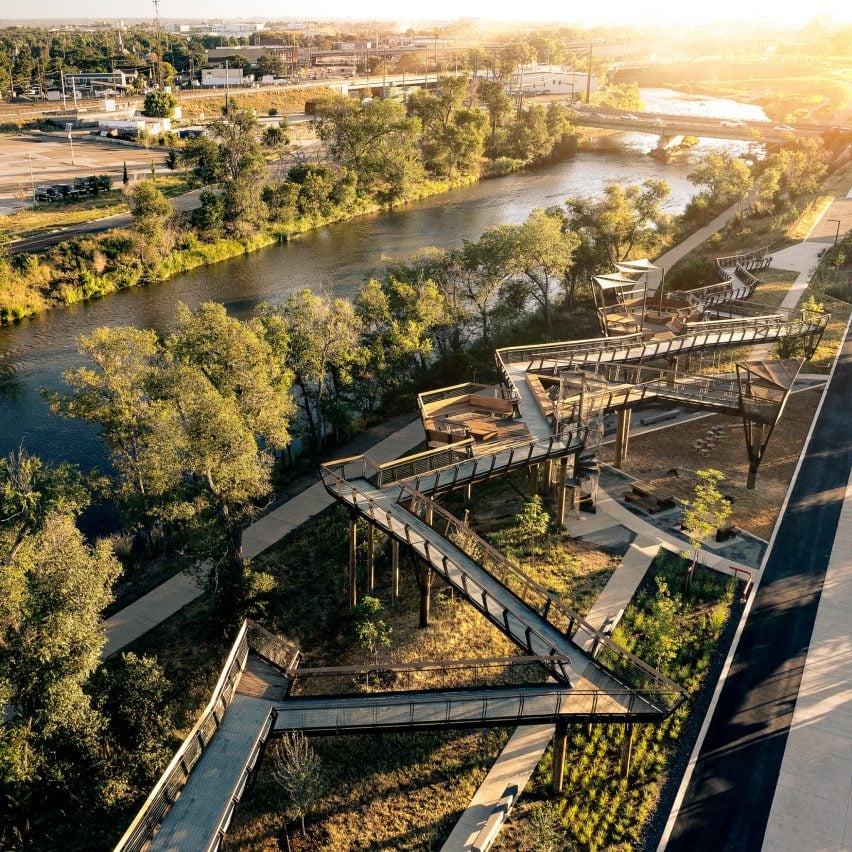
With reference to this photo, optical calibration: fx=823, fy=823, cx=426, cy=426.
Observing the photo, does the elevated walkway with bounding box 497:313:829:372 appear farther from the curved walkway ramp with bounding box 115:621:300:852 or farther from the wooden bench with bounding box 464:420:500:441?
the curved walkway ramp with bounding box 115:621:300:852

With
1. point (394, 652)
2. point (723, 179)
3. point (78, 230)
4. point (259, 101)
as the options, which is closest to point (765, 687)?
point (394, 652)

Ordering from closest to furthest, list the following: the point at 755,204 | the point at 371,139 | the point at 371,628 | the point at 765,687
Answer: the point at 765,687 < the point at 371,628 < the point at 755,204 < the point at 371,139

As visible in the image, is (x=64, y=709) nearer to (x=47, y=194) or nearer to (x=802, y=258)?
(x=802, y=258)

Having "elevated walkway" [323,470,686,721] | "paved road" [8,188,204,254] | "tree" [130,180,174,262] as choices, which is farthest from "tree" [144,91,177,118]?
"elevated walkway" [323,470,686,721]

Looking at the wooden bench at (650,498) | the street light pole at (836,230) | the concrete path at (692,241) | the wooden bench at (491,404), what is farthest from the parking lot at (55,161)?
the street light pole at (836,230)

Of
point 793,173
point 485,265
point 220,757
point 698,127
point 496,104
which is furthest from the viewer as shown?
point 698,127

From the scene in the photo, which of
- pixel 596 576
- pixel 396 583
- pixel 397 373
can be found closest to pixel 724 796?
pixel 596 576
